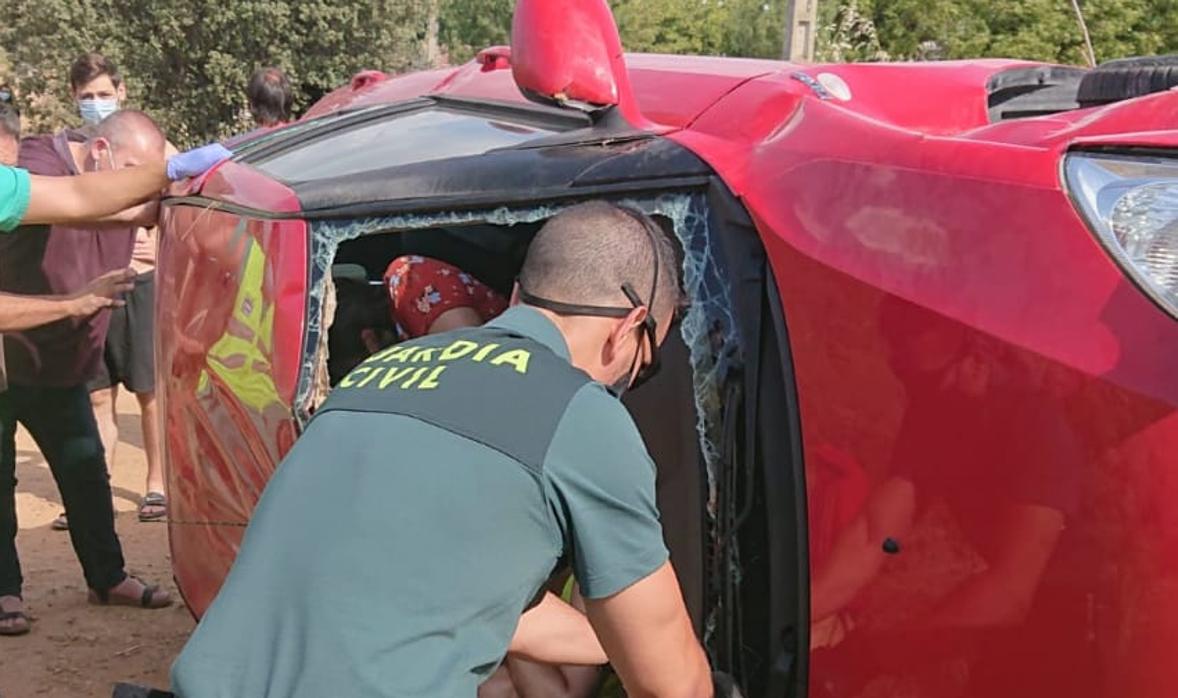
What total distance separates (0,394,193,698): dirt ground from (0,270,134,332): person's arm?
47.1 inches

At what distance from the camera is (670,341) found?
90.6 inches

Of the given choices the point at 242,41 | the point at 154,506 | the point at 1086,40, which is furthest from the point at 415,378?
the point at 242,41

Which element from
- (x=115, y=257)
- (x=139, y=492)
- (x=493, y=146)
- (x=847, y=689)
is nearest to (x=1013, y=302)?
(x=847, y=689)

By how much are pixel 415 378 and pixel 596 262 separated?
11.6 inches

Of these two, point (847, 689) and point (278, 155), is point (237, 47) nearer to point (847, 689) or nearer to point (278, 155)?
point (278, 155)

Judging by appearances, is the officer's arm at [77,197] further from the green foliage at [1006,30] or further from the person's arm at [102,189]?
the green foliage at [1006,30]

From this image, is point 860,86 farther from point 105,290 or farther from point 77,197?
point 105,290

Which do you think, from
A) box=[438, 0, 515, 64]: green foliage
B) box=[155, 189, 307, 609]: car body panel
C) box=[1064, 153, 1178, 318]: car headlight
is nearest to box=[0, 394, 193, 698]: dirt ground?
box=[155, 189, 307, 609]: car body panel

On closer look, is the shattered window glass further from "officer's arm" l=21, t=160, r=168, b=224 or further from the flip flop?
the flip flop

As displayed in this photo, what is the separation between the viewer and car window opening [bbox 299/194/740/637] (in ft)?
7.06

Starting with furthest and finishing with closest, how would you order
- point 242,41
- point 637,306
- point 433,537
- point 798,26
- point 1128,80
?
point 242,41 < point 798,26 < point 1128,80 < point 637,306 < point 433,537

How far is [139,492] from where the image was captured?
20.0ft

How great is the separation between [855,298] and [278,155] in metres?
1.85

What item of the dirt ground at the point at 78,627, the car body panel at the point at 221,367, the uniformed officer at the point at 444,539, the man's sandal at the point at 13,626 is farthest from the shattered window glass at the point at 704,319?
the man's sandal at the point at 13,626
